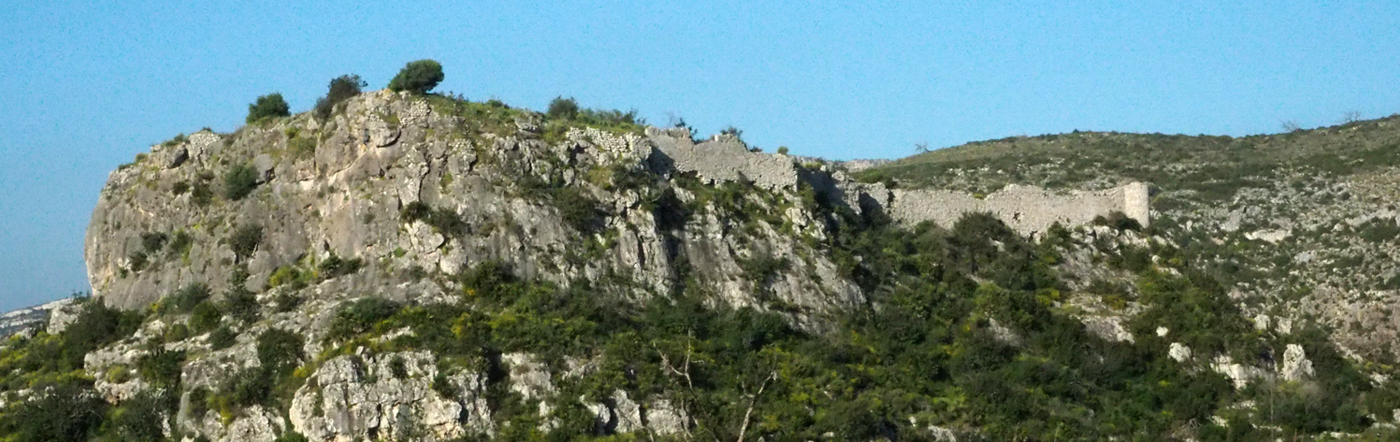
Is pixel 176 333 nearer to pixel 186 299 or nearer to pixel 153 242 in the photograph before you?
pixel 186 299

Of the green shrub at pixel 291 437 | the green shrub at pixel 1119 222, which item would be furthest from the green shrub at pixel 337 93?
the green shrub at pixel 1119 222

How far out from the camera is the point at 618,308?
45312mm

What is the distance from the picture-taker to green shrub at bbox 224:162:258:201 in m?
48.7

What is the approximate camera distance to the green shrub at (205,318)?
147ft

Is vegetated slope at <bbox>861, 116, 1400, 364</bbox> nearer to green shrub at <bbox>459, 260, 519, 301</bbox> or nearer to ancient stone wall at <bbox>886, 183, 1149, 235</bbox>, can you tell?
ancient stone wall at <bbox>886, 183, 1149, 235</bbox>

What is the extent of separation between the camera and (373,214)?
1831 inches

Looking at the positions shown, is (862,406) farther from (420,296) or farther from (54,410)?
(54,410)

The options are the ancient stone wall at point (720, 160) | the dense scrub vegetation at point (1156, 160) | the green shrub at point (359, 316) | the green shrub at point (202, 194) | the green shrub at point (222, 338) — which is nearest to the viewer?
the green shrub at point (359, 316)

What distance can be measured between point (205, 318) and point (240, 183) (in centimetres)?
482

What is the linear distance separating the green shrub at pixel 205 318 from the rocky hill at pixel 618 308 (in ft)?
0.16

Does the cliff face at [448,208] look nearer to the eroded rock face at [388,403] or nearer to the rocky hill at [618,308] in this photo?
the rocky hill at [618,308]

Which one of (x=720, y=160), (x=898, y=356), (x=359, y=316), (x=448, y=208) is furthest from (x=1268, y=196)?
(x=359, y=316)

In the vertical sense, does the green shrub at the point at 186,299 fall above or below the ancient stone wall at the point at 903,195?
below

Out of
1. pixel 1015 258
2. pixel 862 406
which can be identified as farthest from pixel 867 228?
pixel 862 406
